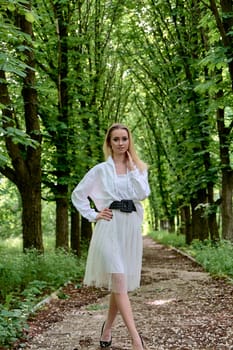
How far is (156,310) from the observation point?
6902 millimetres

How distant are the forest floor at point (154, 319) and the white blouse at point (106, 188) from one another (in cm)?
142

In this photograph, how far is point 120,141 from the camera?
4.95m

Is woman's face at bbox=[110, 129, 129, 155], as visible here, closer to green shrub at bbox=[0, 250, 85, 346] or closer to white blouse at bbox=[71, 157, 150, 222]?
white blouse at bbox=[71, 157, 150, 222]

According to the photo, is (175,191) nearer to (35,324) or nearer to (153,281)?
(153,281)

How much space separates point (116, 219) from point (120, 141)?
2.62 feet

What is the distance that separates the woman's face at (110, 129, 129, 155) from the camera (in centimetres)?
495

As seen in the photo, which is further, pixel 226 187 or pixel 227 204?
pixel 226 187

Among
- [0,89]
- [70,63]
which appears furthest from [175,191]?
[0,89]

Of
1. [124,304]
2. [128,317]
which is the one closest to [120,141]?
[124,304]

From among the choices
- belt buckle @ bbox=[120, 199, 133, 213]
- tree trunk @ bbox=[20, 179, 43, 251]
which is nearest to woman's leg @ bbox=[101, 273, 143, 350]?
belt buckle @ bbox=[120, 199, 133, 213]

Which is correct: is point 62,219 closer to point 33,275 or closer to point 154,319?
point 33,275

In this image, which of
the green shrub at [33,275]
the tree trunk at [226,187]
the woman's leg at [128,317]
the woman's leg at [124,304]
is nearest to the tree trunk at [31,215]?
the green shrub at [33,275]

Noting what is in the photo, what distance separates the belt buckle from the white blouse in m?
0.05

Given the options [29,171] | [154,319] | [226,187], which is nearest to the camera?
[154,319]
